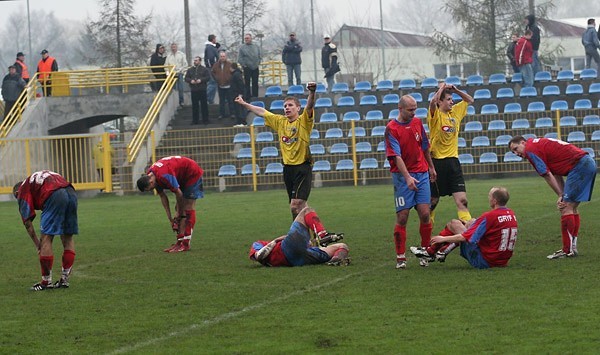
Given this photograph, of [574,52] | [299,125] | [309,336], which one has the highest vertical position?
[574,52]

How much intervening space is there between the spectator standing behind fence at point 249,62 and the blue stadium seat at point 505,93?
291 inches

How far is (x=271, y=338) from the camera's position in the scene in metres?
8.72

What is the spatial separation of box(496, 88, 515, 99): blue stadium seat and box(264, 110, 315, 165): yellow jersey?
819 inches

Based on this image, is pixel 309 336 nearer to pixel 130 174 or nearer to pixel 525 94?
pixel 130 174

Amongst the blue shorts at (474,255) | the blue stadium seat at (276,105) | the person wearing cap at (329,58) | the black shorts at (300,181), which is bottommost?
the blue shorts at (474,255)

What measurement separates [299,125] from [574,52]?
192 ft

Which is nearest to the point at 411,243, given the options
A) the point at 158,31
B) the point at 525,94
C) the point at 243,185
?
the point at 243,185

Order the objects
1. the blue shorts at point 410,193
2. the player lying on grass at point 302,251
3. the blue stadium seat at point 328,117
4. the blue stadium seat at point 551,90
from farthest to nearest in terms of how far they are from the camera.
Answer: the blue stadium seat at point 551,90, the blue stadium seat at point 328,117, the player lying on grass at point 302,251, the blue shorts at point 410,193

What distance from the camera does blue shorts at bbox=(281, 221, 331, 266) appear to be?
1283 centimetres

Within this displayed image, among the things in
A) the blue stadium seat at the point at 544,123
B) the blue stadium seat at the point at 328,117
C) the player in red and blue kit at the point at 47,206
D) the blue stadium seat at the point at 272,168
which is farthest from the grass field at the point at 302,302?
the blue stadium seat at the point at 328,117

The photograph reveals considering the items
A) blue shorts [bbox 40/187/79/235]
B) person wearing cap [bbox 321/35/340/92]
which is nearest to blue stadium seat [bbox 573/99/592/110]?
person wearing cap [bbox 321/35/340/92]

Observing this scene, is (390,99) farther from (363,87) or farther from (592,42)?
(592,42)

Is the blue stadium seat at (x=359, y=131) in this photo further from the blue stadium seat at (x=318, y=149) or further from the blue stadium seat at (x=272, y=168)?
the blue stadium seat at (x=272, y=168)

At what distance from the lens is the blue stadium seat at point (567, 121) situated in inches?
1257
